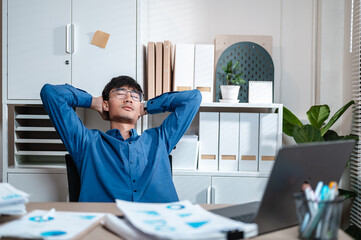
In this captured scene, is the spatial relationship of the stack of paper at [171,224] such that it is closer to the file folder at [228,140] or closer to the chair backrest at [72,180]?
the chair backrest at [72,180]

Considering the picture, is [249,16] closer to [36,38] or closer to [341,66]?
[341,66]

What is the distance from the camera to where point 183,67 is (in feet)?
7.34

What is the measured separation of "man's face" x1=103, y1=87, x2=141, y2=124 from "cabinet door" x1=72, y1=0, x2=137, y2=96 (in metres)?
0.25

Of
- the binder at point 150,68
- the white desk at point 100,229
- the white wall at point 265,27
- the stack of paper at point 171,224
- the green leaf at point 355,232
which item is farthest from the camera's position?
the white wall at point 265,27

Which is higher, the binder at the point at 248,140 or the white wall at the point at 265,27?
the white wall at the point at 265,27

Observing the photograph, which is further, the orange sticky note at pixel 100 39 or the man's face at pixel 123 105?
the orange sticky note at pixel 100 39

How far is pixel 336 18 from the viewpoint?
244cm

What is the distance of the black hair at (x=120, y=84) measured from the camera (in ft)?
6.42

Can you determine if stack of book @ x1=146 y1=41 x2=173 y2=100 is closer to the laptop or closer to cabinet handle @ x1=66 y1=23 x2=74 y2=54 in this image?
cabinet handle @ x1=66 y1=23 x2=74 y2=54

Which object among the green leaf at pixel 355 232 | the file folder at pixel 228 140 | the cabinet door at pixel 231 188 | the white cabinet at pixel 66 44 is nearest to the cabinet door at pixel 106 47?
the white cabinet at pixel 66 44

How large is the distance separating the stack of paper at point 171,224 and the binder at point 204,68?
1367 mm

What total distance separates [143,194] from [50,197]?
0.80 m

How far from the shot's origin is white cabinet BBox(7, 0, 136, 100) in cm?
214

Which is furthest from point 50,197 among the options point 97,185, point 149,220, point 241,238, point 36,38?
point 241,238
